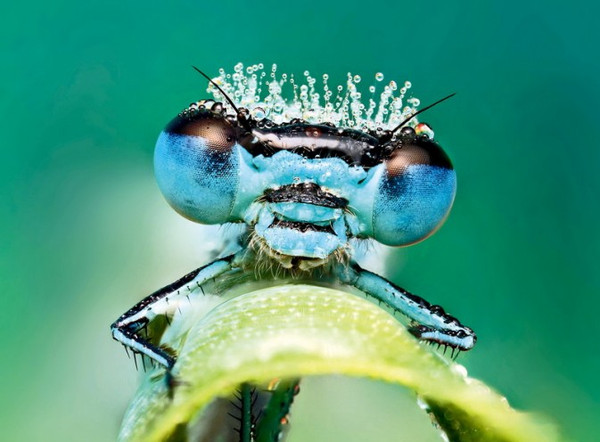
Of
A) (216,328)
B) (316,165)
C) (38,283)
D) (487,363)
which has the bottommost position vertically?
(38,283)

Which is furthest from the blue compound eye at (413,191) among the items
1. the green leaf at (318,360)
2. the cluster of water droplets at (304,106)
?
the green leaf at (318,360)

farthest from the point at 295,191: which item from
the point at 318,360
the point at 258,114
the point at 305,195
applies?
the point at 318,360

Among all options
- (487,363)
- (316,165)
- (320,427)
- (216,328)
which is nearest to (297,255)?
(316,165)

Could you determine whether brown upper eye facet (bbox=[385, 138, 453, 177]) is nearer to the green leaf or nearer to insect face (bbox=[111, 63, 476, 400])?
insect face (bbox=[111, 63, 476, 400])

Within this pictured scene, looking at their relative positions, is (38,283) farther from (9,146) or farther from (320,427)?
(320,427)

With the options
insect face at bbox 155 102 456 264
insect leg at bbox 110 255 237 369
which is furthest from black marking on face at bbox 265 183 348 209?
insect leg at bbox 110 255 237 369

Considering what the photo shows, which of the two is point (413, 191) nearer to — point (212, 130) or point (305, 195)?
point (305, 195)
